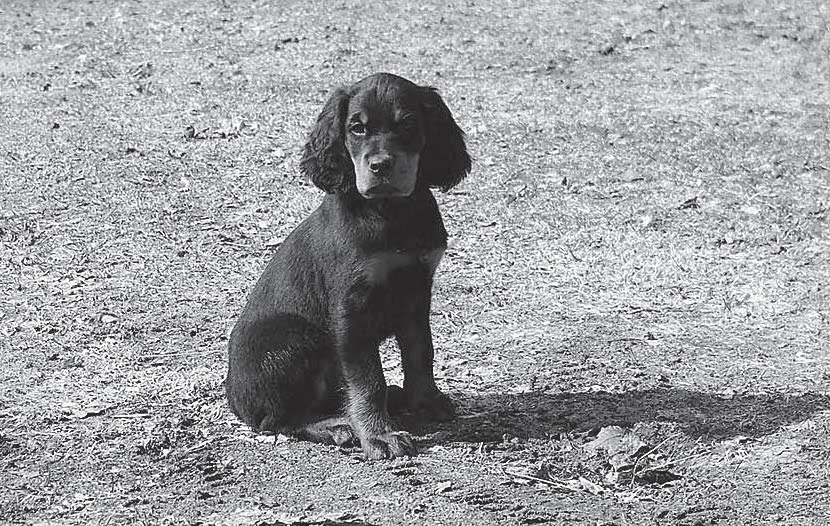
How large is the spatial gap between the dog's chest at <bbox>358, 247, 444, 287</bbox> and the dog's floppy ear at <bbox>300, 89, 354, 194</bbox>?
13.4 inches

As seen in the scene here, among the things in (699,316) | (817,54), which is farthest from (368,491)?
(817,54)

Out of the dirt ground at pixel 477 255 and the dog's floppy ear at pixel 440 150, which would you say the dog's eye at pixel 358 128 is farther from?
the dirt ground at pixel 477 255

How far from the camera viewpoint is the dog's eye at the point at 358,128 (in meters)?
4.75

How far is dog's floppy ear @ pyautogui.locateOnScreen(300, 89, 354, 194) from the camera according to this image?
4902 mm

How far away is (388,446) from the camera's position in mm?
4949

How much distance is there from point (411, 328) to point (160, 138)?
4910 millimetres

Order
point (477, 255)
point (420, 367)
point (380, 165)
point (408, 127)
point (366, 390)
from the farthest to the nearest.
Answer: point (477, 255), point (420, 367), point (366, 390), point (408, 127), point (380, 165)

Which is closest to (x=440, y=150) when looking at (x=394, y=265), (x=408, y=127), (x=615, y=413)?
(x=408, y=127)

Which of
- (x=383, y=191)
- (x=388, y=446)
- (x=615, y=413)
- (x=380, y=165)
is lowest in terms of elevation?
(x=615, y=413)

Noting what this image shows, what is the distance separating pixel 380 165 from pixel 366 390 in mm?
904

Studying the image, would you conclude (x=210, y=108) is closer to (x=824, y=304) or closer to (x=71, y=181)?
(x=71, y=181)

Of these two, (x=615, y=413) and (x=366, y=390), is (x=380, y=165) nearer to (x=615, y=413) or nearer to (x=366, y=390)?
(x=366, y=390)

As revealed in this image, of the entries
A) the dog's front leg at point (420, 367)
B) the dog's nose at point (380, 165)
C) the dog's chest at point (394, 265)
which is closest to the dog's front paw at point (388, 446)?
the dog's front leg at point (420, 367)

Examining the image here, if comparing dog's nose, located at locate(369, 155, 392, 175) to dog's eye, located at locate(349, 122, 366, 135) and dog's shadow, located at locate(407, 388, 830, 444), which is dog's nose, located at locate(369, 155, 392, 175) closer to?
dog's eye, located at locate(349, 122, 366, 135)
